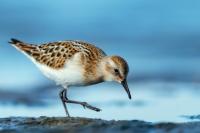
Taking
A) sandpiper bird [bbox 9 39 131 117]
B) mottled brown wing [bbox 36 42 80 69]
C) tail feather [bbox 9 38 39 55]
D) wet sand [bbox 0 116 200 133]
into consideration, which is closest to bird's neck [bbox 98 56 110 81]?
sandpiper bird [bbox 9 39 131 117]

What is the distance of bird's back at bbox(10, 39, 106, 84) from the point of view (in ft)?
36.7

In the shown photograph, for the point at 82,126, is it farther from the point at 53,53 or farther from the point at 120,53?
the point at 120,53

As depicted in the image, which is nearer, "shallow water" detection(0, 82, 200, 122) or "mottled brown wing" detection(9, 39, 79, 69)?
"shallow water" detection(0, 82, 200, 122)

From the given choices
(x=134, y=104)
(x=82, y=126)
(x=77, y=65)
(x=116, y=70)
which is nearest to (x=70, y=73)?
(x=77, y=65)

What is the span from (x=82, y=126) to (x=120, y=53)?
677cm

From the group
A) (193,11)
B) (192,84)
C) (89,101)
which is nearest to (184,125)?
(89,101)

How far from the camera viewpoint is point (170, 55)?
16.8 meters

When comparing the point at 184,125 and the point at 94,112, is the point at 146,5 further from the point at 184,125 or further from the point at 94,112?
the point at 184,125

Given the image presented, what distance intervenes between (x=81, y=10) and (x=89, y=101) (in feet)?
28.9

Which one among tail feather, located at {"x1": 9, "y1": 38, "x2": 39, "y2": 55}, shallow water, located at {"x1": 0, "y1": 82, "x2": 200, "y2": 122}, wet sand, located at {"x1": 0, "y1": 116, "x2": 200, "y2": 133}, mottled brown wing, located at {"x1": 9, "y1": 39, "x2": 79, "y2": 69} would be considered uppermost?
tail feather, located at {"x1": 9, "y1": 38, "x2": 39, "y2": 55}

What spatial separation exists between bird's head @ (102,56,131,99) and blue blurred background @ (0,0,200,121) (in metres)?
0.48

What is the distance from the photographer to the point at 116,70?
36.1ft

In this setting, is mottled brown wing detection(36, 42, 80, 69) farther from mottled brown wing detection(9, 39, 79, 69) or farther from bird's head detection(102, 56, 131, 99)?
bird's head detection(102, 56, 131, 99)

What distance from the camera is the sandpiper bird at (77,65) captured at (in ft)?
36.4
